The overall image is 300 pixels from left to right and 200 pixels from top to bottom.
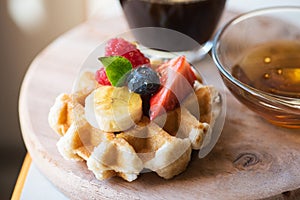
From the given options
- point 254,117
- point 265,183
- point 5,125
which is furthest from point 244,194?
point 5,125

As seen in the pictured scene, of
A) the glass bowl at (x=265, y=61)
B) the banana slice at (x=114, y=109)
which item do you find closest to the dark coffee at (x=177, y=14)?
the glass bowl at (x=265, y=61)

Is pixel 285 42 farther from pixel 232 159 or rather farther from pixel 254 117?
pixel 232 159

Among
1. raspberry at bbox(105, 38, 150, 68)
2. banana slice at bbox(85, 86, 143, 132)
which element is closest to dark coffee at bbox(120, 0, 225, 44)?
raspberry at bbox(105, 38, 150, 68)

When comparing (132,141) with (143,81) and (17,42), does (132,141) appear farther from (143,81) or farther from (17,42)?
(17,42)

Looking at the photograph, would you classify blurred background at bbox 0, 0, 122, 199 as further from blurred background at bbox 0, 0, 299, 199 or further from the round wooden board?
the round wooden board

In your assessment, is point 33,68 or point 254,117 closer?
point 254,117

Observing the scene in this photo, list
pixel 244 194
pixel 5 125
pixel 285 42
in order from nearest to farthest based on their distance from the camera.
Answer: pixel 244 194
pixel 285 42
pixel 5 125

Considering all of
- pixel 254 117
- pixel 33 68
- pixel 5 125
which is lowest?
pixel 5 125
